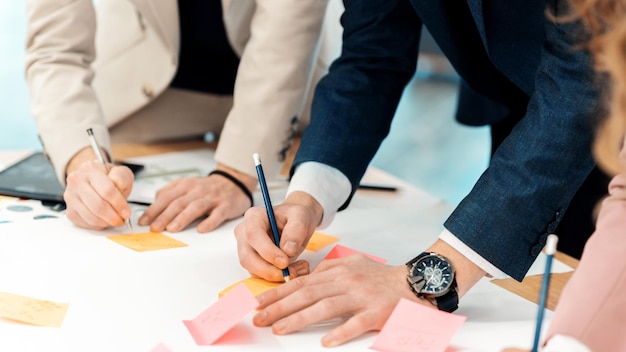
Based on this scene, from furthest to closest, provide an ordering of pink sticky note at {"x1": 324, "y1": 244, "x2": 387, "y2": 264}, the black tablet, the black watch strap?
1. the black tablet
2. pink sticky note at {"x1": 324, "y1": 244, "x2": 387, "y2": 264}
3. the black watch strap

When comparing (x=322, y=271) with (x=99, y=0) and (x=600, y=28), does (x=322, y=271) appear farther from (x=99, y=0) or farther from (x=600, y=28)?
(x=99, y=0)

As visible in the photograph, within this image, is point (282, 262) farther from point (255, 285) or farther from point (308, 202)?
point (308, 202)

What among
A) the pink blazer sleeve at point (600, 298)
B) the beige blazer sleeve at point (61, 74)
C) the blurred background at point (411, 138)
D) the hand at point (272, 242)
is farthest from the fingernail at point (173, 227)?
the blurred background at point (411, 138)

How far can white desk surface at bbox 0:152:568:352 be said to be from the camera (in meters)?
0.92

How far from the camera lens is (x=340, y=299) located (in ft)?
3.21

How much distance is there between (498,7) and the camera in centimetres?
121

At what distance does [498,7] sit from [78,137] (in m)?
0.81

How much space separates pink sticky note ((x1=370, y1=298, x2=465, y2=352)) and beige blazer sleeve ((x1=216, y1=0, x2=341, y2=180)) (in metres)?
0.65

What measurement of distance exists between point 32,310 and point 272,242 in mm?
332

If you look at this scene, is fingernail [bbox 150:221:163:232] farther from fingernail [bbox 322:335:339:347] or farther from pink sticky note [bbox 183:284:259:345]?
fingernail [bbox 322:335:339:347]

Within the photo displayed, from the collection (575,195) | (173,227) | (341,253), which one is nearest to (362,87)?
(341,253)

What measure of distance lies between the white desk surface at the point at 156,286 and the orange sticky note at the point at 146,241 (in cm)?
2

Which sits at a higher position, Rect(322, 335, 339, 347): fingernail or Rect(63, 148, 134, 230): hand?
Rect(322, 335, 339, 347): fingernail

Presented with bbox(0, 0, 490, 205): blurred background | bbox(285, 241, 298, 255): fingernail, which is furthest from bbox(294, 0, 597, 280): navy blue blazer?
bbox(0, 0, 490, 205): blurred background
